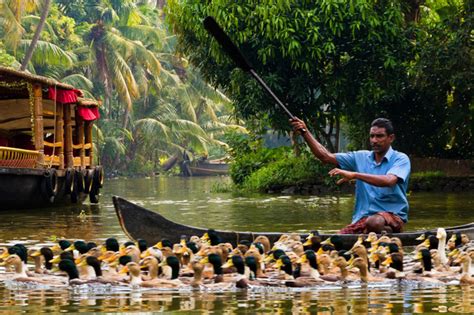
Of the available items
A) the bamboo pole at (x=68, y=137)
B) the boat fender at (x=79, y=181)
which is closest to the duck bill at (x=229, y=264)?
the boat fender at (x=79, y=181)

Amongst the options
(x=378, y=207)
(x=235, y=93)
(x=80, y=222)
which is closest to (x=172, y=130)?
(x=235, y=93)

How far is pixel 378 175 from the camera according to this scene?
38.2 ft

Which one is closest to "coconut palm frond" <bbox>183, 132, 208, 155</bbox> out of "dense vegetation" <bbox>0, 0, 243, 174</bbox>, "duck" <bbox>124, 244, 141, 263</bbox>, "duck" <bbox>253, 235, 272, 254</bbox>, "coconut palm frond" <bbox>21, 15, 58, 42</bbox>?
"dense vegetation" <bbox>0, 0, 243, 174</bbox>

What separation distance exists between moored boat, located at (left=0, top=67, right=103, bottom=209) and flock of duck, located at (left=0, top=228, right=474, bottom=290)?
10601 millimetres

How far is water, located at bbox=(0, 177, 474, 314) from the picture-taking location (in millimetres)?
9086

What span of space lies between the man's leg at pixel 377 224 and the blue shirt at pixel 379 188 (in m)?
0.15

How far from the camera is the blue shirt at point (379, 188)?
11852mm

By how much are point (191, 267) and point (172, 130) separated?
42.6 m

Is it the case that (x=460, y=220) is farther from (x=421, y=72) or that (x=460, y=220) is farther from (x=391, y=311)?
(x=391, y=311)

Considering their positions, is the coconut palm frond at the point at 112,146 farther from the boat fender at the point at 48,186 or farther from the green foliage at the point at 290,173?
the boat fender at the point at 48,186

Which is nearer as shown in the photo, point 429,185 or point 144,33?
point 429,185

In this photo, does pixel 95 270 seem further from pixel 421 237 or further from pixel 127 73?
pixel 127 73

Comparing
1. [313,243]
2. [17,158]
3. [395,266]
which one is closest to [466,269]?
[395,266]

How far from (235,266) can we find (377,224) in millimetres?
2286
